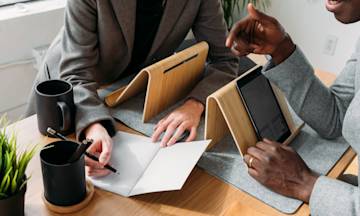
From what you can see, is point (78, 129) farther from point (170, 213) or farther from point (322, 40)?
point (322, 40)

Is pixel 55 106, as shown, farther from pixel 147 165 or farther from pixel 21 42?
pixel 21 42

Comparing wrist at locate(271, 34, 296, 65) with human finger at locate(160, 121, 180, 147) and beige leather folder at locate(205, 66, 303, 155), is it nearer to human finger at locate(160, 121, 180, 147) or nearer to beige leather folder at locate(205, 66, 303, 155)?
beige leather folder at locate(205, 66, 303, 155)

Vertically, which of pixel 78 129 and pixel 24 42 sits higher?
pixel 78 129

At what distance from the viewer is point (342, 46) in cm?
269

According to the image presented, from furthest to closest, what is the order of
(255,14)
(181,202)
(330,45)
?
(330,45)
(255,14)
(181,202)

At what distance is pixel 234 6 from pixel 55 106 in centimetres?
226

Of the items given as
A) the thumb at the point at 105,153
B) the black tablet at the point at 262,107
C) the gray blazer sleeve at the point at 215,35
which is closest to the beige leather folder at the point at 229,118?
the black tablet at the point at 262,107

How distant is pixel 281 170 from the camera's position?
2.97 feet

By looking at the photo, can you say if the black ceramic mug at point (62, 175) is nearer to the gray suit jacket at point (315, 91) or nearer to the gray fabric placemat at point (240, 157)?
the gray fabric placemat at point (240, 157)

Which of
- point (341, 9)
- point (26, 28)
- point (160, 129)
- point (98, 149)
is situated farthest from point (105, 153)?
point (26, 28)

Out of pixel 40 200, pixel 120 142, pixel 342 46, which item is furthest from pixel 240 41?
pixel 342 46

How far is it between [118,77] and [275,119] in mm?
Result: 551

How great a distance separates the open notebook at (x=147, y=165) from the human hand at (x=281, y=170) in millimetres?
119

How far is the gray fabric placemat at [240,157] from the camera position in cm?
86
